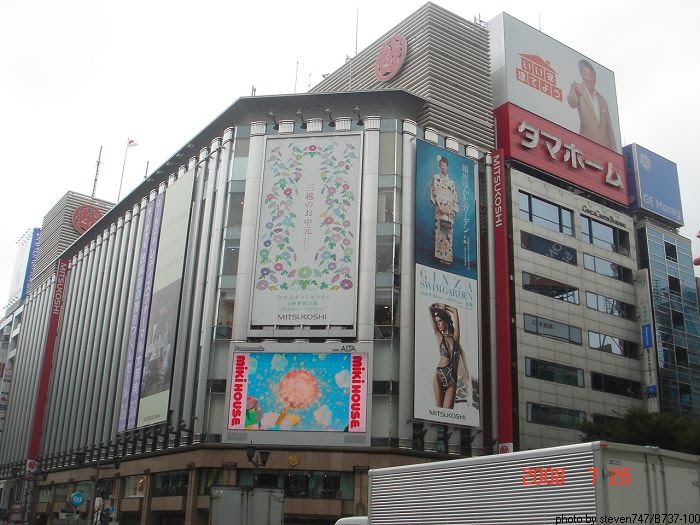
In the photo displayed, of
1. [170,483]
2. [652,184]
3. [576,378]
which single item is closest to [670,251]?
[652,184]

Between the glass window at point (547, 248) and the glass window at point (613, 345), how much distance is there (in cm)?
569

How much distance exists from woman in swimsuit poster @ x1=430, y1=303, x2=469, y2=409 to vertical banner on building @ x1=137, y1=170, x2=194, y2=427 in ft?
55.8

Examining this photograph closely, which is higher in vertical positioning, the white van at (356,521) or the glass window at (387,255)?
the glass window at (387,255)

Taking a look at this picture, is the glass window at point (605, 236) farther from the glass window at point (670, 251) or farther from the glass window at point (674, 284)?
the glass window at point (674, 284)

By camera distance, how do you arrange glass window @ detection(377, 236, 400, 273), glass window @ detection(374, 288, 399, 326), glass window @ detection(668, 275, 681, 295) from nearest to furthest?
glass window @ detection(374, 288, 399, 326) → glass window @ detection(377, 236, 400, 273) → glass window @ detection(668, 275, 681, 295)

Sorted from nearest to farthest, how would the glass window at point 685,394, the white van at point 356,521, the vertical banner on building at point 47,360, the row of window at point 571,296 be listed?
the white van at point 356,521
the row of window at point 571,296
the glass window at point 685,394
the vertical banner on building at point 47,360

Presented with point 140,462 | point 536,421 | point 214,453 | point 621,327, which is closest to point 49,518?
point 140,462

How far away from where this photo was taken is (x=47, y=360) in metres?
77.1

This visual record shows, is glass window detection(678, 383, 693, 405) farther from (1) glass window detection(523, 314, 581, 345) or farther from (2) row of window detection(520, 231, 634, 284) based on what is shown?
(1) glass window detection(523, 314, 581, 345)

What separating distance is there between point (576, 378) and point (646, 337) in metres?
8.87

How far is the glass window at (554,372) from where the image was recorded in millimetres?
50594

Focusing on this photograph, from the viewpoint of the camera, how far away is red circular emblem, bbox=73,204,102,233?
90.2 m

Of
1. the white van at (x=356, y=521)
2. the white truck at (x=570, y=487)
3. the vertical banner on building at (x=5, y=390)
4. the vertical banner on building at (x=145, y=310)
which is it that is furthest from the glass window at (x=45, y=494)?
the white truck at (x=570, y=487)

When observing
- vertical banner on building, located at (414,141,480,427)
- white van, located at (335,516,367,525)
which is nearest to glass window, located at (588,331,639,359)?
vertical banner on building, located at (414,141,480,427)
